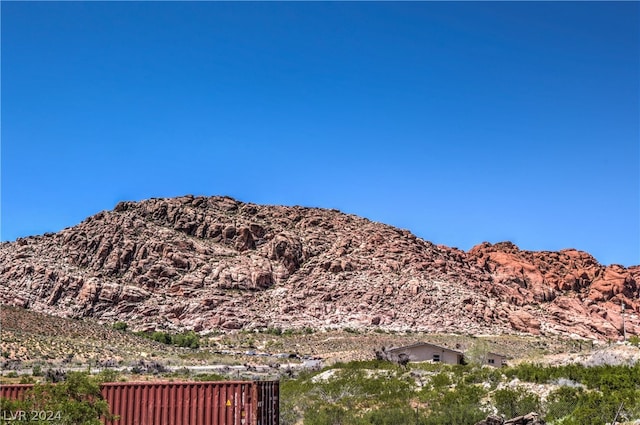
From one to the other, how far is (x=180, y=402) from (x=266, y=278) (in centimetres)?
8047

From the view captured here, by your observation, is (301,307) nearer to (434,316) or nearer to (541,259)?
(434,316)

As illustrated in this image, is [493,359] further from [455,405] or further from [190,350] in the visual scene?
[190,350]

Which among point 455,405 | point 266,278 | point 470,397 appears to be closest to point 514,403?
point 455,405

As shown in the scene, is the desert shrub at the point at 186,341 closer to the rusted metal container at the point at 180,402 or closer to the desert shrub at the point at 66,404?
the rusted metal container at the point at 180,402

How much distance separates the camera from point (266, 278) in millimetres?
97375

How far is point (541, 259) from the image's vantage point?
137 metres

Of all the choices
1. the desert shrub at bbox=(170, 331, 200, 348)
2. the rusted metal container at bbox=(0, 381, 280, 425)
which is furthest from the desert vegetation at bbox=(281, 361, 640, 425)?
the desert shrub at bbox=(170, 331, 200, 348)

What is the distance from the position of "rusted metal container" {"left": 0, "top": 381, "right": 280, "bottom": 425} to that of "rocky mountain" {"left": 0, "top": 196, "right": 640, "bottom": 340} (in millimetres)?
68344

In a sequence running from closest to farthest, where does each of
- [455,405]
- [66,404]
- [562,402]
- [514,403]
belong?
[66,404] < [562,402] < [514,403] < [455,405]

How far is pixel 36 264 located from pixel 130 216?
55.1 feet

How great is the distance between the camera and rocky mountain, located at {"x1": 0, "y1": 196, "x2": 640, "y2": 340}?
87625 millimetres

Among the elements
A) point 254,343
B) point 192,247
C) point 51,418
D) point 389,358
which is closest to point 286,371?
point 389,358

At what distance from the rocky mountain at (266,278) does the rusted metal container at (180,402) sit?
68344mm

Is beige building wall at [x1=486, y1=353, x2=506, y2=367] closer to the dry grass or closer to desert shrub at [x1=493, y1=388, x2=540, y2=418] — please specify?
the dry grass
